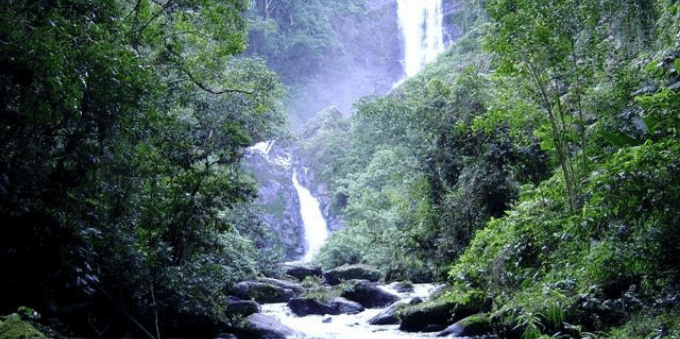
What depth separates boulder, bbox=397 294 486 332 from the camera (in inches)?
427

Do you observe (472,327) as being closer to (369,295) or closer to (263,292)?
(369,295)

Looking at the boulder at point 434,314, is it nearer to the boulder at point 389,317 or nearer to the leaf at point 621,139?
the boulder at point 389,317

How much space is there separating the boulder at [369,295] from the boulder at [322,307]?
47 centimetres

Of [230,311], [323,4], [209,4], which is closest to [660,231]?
[209,4]

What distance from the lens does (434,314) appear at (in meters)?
11.3

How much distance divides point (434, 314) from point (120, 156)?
6.91m

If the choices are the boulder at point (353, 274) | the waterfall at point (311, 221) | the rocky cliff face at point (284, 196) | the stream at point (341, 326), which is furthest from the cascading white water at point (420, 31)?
the stream at point (341, 326)

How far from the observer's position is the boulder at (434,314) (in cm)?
1084

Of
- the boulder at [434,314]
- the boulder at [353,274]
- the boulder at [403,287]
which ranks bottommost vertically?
the boulder at [434,314]

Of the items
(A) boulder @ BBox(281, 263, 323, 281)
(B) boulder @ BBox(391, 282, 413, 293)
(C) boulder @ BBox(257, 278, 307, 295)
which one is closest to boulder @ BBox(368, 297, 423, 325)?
(B) boulder @ BBox(391, 282, 413, 293)

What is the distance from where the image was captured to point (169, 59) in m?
10.8

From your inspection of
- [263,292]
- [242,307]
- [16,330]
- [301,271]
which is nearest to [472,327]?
[242,307]

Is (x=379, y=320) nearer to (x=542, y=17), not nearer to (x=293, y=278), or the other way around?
(x=542, y=17)

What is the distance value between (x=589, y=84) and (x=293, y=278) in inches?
685
